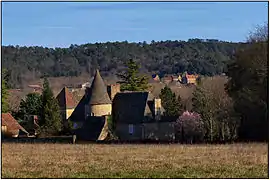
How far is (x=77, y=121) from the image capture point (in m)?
55.5

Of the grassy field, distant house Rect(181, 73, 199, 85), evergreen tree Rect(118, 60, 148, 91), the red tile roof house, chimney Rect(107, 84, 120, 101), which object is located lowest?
the red tile roof house

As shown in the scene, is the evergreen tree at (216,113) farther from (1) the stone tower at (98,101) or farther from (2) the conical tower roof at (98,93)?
(2) the conical tower roof at (98,93)

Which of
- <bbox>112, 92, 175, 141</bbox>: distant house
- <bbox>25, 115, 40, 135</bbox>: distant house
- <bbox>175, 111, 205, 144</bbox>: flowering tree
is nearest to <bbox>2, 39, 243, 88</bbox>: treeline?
<bbox>112, 92, 175, 141</bbox>: distant house

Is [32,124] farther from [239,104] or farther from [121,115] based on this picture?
[239,104]

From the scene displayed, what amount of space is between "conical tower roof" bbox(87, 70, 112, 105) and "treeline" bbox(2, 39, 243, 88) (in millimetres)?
40176

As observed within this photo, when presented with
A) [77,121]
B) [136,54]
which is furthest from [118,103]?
[136,54]

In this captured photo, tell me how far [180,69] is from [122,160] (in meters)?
107

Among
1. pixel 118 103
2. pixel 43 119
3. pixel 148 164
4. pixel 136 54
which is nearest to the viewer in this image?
pixel 148 164

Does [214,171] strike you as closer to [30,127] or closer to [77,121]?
[30,127]

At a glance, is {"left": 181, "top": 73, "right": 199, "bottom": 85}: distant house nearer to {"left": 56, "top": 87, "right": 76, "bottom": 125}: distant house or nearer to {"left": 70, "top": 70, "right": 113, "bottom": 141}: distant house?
{"left": 56, "top": 87, "right": 76, "bottom": 125}: distant house

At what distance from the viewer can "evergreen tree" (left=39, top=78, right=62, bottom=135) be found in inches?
1857

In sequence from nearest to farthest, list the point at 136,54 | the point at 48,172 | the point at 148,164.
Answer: the point at 48,172 → the point at 148,164 → the point at 136,54

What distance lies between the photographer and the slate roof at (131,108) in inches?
2057

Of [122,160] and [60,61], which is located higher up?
[60,61]
